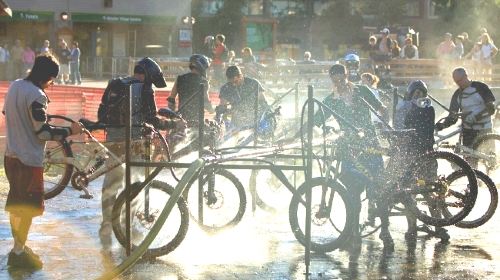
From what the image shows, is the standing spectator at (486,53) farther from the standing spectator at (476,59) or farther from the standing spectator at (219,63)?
the standing spectator at (219,63)

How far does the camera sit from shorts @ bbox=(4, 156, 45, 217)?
9250 millimetres

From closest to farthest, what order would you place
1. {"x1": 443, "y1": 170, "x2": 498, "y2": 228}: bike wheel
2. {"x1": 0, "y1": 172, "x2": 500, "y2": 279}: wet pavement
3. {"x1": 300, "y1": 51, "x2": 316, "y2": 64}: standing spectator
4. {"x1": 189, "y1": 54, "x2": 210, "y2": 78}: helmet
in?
{"x1": 0, "y1": 172, "x2": 500, "y2": 279}: wet pavement → {"x1": 443, "y1": 170, "x2": 498, "y2": 228}: bike wheel → {"x1": 189, "y1": 54, "x2": 210, "y2": 78}: helmet → {"x1": 300, "y1": 51, "x2": 316, "y2": 64}: standing spectator

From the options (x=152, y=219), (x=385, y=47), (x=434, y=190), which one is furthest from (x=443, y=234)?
(x=385, y=47)

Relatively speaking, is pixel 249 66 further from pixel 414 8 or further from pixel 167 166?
pixel 414 8

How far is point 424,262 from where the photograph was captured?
376 inches

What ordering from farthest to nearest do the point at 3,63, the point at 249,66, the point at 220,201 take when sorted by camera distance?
the point at 3,63, the point at 249,66, the point at 220,201

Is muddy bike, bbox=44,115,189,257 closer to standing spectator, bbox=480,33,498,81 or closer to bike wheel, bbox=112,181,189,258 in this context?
bike wheel, bbox=112,181,189,258

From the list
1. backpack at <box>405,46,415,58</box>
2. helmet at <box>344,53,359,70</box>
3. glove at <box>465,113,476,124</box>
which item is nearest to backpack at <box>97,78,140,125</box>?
glove at <box>465,113,476,124</box>

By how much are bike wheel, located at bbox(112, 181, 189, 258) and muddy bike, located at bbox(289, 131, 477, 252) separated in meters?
1.04

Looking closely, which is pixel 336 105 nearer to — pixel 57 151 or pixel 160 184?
pixel 160 184

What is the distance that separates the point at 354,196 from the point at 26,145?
2.87m

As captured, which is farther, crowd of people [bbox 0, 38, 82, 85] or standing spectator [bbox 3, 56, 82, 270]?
crowd of people [bbox 0, 38, 82, 85]

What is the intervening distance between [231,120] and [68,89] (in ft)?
36.1

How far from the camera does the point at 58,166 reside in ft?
39.8
